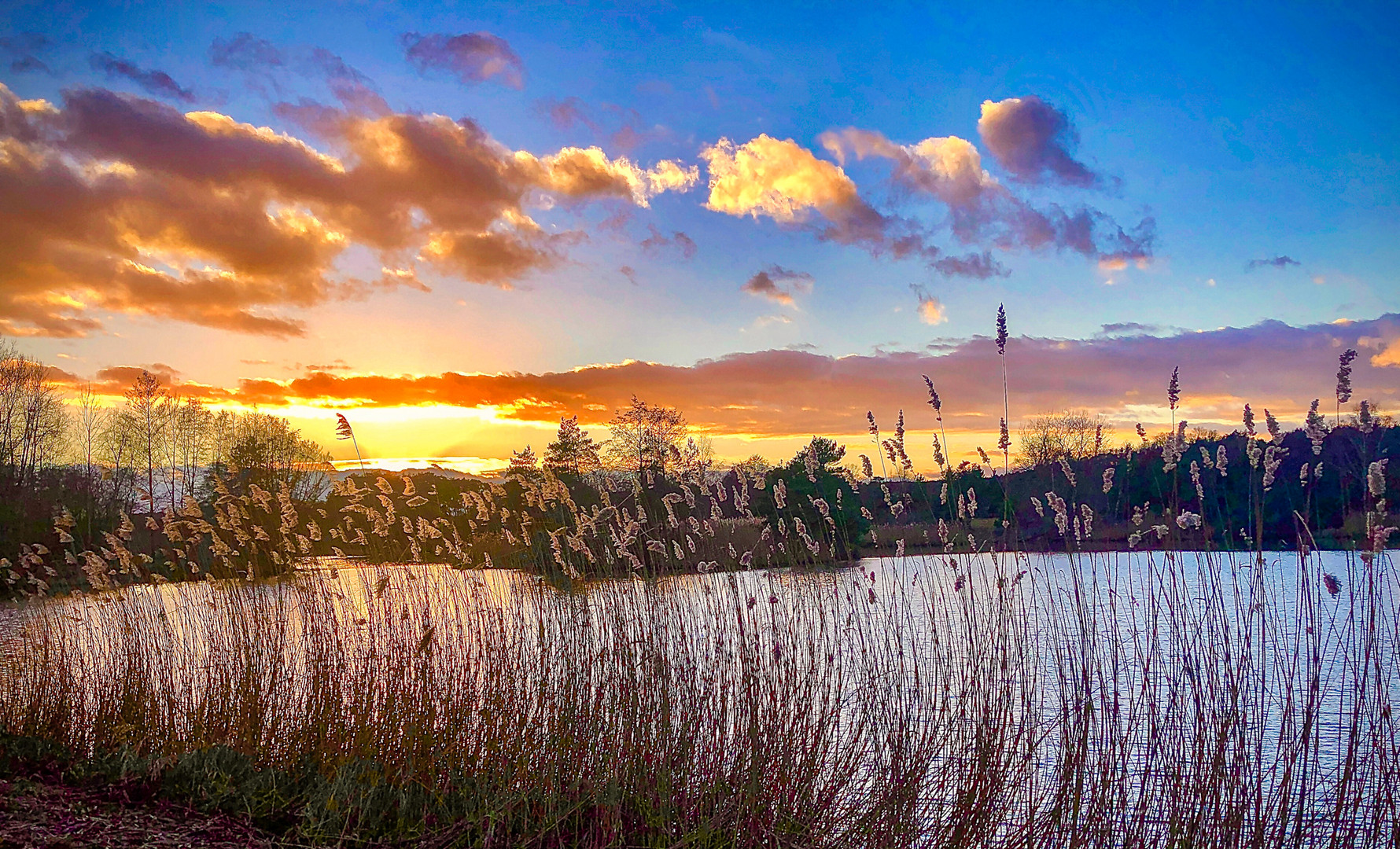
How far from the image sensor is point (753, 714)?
4352mm

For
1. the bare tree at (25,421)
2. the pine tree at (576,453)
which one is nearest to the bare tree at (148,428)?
the bare tree at (25,421)

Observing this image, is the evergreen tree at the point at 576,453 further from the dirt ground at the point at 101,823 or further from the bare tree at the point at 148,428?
the bare tree at the point at 148,428

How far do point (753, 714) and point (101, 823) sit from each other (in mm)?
3010

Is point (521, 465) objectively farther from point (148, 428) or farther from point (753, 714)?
point (148, 428)

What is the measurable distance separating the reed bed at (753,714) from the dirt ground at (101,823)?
0.23m

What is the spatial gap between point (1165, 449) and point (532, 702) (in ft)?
12.0

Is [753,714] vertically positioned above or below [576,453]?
below

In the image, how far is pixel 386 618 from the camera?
553cm

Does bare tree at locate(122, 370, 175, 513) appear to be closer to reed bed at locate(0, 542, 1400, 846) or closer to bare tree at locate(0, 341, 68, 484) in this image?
bare tree at locate(0, 341, 68, 484)

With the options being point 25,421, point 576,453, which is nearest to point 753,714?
point 576,453

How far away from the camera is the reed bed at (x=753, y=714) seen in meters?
3.47

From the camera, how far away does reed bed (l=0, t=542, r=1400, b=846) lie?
3467 mm

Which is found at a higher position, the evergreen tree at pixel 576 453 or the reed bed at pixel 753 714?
the evergreen tree at pixel 576 453

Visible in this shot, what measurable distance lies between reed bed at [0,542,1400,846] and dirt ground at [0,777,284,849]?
9.0 inches
